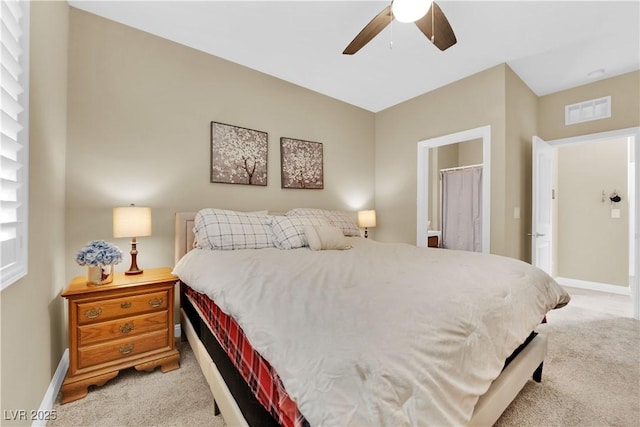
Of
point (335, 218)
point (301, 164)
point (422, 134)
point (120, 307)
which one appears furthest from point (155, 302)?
point (422, 134)

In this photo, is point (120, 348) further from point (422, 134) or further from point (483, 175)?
point (422, 134)

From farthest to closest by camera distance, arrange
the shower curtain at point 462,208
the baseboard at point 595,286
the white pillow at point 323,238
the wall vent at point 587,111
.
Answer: the shower curtain at point 462,208 < the baseboard at point 595,286 < the wall vent at point 587,111 < the white pillow at point 323,238

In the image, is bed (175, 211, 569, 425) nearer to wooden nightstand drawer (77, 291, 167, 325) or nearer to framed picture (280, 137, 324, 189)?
wooden nightstand drawer (77, 291, 167, 325)

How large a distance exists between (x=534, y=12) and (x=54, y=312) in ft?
13.4

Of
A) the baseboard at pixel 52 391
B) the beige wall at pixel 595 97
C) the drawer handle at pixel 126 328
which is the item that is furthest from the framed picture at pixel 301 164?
the beige wall at pixel 595 97

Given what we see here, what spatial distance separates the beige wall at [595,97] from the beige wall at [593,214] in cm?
42

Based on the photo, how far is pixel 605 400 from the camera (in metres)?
1.58

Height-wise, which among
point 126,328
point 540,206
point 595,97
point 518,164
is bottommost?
point 126,328

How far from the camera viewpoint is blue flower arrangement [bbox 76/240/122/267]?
1660mm

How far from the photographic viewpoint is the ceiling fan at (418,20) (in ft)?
5.09

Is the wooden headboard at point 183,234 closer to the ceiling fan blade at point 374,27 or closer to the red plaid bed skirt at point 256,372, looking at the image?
the red plaid bed skirt at point 256,372

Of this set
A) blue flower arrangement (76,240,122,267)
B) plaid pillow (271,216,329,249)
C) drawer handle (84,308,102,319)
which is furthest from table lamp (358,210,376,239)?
drawer handle (84,308,102,319)

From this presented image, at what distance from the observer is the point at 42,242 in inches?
57.4

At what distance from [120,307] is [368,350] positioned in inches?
70.3
